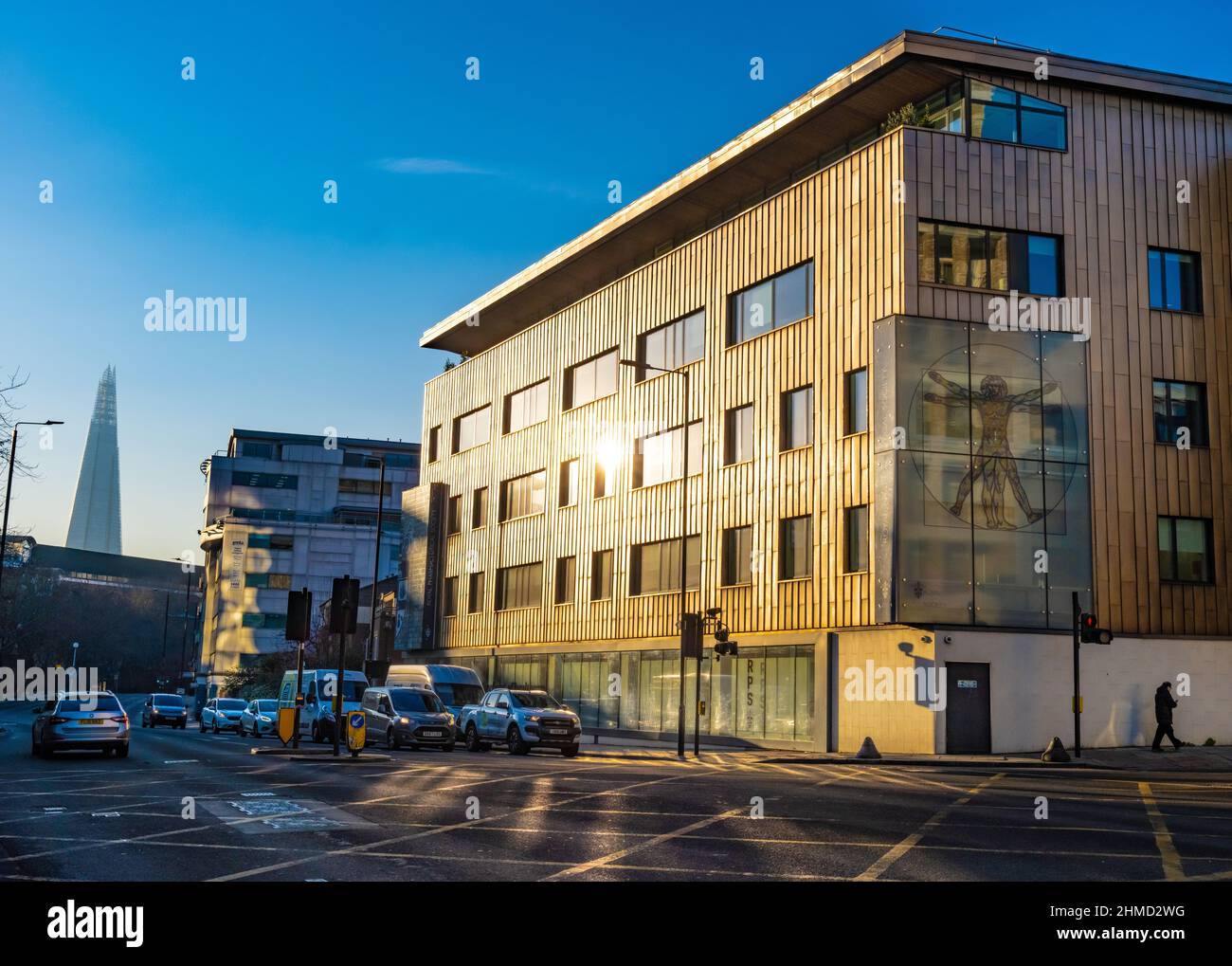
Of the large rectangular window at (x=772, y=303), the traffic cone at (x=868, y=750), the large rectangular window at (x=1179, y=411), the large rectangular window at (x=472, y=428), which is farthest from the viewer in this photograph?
the large rectangular window at (x=472, y=428)

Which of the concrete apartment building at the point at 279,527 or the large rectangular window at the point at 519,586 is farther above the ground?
the concrete apartment building at the point at 279,527

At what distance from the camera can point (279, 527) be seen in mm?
112125

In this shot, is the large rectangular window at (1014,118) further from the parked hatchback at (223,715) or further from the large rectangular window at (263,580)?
the large rectangular window at (263,580)

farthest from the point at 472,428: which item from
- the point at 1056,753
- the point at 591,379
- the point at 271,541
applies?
Answer: the point at 271,541

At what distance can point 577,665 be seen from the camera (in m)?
48.8

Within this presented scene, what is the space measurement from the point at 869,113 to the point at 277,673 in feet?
201

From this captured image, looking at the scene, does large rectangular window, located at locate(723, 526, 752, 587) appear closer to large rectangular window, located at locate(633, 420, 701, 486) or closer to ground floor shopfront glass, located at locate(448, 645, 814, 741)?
ground floor shopfront glass, located at locate(448, 645, 814, 741)

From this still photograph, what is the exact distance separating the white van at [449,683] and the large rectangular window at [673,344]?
1200cm

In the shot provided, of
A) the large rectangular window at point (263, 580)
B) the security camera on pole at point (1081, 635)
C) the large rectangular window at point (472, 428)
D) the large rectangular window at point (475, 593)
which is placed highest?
the large rectangular window at point (472, 428)

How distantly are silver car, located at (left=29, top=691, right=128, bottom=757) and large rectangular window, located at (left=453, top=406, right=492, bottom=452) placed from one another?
1293 inches

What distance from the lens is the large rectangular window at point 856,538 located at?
111 ft

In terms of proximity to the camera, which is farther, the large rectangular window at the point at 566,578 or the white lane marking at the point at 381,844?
the large rectangular window at the point at 566,578

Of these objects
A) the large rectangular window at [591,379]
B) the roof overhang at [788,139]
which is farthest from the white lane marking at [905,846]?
the large rectangular window at [591,379]

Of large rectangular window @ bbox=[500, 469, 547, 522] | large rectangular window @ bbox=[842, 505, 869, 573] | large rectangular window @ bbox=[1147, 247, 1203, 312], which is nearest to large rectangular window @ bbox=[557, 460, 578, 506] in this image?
large rectangular window @ bbox=[500, 469, 547, 522]
